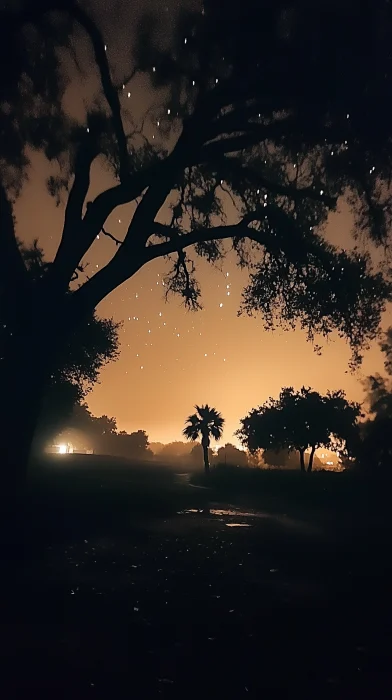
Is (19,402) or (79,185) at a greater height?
(79,185)

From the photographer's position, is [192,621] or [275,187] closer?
[192,621]

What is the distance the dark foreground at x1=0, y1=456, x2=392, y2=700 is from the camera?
4.11 metres

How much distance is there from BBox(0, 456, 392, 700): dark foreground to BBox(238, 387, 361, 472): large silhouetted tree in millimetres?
47409

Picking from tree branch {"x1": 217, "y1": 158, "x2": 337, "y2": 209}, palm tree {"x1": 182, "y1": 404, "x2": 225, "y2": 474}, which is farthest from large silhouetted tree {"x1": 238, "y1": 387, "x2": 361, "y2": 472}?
tree branch {"x1": 217, "y1": 158, "x2": 337, "y2": 209}

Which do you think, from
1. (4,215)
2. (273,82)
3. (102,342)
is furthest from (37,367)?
(102,342)

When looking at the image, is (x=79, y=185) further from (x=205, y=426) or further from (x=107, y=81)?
(x=205, y=426)

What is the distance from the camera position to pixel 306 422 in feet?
192

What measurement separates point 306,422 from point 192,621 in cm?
5449

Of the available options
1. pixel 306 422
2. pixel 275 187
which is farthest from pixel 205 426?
pixel 275 187

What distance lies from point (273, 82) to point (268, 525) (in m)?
12.5

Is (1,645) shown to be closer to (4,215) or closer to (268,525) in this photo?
(4,215)

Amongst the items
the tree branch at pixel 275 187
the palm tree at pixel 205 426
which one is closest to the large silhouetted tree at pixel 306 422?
the palm tree at pixel 205 426

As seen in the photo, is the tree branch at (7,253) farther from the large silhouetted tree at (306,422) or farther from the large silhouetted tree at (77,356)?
the large silhouetted tree at (306,422)

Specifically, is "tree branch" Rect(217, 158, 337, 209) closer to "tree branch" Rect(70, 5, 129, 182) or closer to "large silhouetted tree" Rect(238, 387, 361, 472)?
"tree branch" Rect(70, 5, 129, 182)
